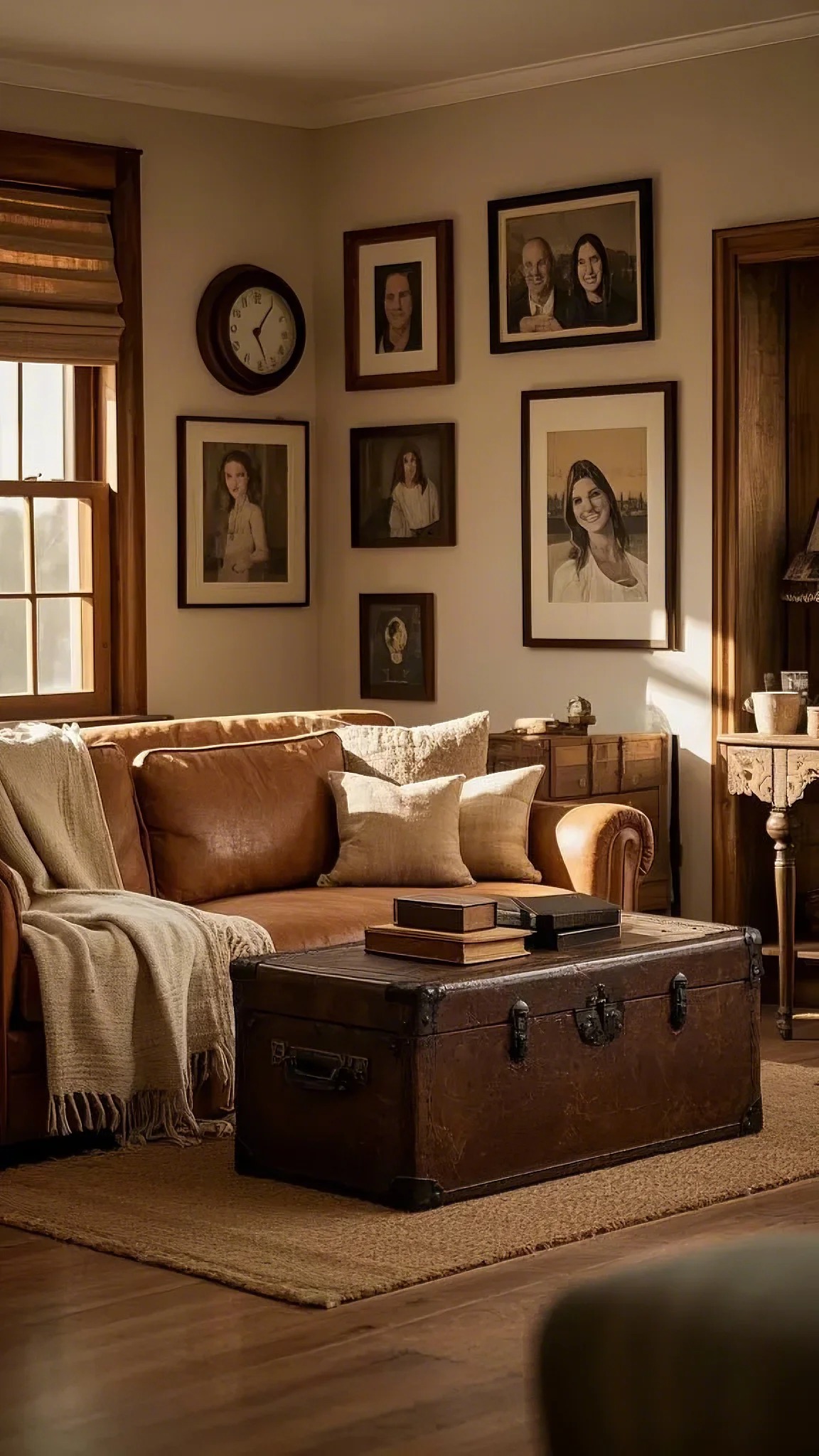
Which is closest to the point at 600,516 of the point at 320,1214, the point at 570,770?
the point at 570,770

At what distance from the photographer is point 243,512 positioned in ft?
22.6

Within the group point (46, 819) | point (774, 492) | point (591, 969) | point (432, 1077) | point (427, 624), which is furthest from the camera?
point (427, 624)

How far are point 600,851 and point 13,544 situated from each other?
234 centimetres

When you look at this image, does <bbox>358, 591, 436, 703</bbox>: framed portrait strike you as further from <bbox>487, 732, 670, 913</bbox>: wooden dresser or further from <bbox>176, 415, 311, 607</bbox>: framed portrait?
<bbox>487, 732, 670, 913</bbox>: wooden dresser

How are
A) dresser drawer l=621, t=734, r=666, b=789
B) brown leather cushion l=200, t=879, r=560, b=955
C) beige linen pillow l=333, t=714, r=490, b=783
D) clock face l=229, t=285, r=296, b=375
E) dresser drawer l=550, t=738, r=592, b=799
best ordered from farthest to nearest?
clock face l=229, t=285, r=296, b=375 < dresser drawer l=621, t=734, r=666, b=789 < dresser drawer l=550, t=738, r=592, b=799 < beige linen pillow l=333, t=714, r=490, b=783 < brown leather cushion l=200, t=879, r=560, b=955

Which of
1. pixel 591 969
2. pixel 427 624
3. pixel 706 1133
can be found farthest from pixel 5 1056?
pixel 427 624

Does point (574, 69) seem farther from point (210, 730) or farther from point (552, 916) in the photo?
point (552, 916)

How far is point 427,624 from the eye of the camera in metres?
6.83

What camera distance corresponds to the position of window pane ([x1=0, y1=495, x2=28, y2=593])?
6.29 metres

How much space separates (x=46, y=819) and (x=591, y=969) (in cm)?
143

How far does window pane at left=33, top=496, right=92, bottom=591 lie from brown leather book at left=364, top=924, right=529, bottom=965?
110 inches

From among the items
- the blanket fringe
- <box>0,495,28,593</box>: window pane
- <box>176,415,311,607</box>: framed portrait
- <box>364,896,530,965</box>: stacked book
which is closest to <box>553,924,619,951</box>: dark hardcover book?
<box>364,896,530,965</box>: stacked book

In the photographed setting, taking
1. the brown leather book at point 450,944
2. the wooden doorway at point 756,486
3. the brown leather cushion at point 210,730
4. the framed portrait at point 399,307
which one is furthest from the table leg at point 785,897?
the framed portrait at point 399,307

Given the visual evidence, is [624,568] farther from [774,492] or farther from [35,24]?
[35,24]
